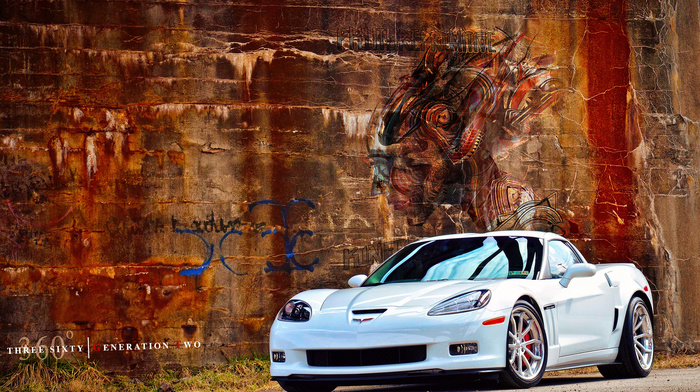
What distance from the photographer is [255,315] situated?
1003cm

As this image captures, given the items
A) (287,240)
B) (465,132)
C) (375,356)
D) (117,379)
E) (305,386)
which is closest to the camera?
(375,356)

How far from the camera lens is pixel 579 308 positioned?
704cm

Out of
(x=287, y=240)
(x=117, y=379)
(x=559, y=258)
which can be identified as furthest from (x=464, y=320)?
(x=117, y=379)

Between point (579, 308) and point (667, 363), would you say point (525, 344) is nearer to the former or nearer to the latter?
point (579, 308)

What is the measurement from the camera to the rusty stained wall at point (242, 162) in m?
9.80

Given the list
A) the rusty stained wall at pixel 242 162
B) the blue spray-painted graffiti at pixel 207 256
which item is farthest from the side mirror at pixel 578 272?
the blue spray-painted graffiti at pixel 207 256

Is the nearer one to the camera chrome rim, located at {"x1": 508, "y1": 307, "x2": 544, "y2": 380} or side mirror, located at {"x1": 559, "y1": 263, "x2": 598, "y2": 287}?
chrome rim, located at {"x1": 508, "y1": 307, "x2": 544, "y2": 380}

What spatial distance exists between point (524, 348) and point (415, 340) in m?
0.92

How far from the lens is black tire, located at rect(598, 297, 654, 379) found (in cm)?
761

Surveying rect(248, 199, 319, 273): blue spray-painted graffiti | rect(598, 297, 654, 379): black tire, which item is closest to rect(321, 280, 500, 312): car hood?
rect(598, 297, 654, 379): black tire

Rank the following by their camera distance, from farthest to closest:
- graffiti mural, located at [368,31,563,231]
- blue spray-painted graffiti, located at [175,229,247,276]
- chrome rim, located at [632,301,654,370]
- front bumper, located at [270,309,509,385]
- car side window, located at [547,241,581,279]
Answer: graffiti mural, located at [368,31,563,231] < blue spray-painted graffiti, located at [175,229,247,276] < chrome rim, located at [632,301,654,370] < car side window, located at [547,241,581,279] < front bumper, located at [270,309,509,385]

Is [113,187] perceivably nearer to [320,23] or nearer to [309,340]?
[320,23]

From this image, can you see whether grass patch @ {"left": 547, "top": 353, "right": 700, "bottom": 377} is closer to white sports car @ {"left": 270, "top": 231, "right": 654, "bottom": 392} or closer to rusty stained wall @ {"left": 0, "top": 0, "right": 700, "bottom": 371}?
rusty stained wall @ {"left": 0, "top": 0, "right": 700, "bottom": 371}

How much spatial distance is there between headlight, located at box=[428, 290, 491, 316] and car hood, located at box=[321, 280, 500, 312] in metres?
0.05
